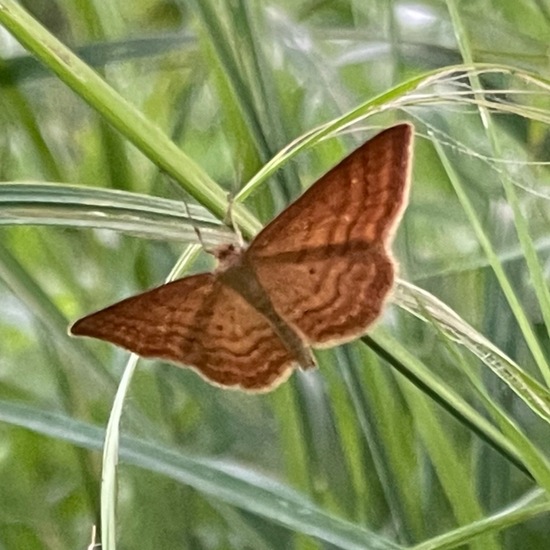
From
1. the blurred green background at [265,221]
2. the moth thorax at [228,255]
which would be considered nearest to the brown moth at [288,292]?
the moth thorax at [228,255]

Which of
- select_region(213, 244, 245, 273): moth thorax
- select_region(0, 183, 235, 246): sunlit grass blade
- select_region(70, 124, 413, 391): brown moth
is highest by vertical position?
select_region(0, 183, 235, 246): sunlit grass blade

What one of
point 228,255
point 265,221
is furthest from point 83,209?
point 265,221

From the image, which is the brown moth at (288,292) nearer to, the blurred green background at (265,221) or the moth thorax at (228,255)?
the moth thorax at (228,255)

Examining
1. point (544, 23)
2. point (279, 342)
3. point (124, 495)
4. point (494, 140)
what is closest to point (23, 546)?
point (124, 495)

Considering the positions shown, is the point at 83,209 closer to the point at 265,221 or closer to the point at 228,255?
the point at 228,255

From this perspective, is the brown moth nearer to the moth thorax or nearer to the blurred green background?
the moth thorax

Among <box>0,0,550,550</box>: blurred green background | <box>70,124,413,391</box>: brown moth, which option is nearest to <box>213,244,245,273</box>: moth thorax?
<box>70,124,413,391</box>: brown moth
